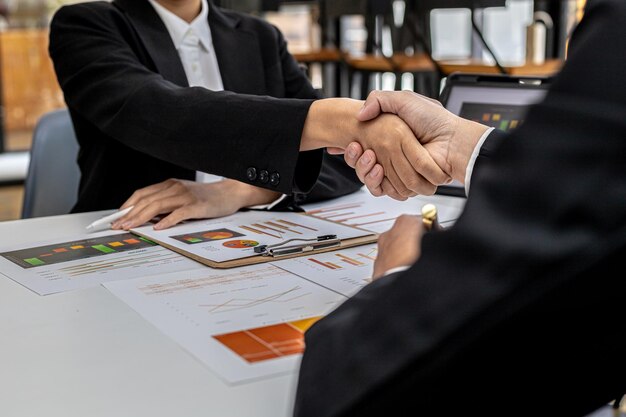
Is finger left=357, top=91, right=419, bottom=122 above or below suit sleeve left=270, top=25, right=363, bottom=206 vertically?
above

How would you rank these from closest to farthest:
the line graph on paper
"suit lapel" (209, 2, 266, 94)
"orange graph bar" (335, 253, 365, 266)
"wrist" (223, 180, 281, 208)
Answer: the line graph on paper < "orange graph bar" (335, 253, 365, 266) < "wrist" (223, 180, 281, 208) < "suit lapel" (209, 2, 266, 94)

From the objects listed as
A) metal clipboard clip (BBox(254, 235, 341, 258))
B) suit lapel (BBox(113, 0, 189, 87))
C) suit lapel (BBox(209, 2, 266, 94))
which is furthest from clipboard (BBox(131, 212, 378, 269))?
suit lapel (BBox(209, 2, 266, 94))

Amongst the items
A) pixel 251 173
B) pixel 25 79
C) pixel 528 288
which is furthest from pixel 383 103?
pixel 25 79

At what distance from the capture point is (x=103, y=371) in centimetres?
76

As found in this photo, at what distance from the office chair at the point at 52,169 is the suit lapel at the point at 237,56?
0.42 m

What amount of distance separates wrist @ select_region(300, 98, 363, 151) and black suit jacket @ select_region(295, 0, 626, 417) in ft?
2.34

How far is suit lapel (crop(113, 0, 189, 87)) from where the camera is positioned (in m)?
1.71

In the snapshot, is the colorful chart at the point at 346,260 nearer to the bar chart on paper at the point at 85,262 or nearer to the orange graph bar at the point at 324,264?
the orange graph bar at the point at 324,264

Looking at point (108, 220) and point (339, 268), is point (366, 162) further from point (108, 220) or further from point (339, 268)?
point (108, 220)

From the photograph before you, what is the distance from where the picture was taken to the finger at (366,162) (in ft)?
4.09

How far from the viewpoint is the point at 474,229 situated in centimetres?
47

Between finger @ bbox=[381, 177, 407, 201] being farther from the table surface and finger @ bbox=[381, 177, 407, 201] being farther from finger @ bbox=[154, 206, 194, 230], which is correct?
the table surface

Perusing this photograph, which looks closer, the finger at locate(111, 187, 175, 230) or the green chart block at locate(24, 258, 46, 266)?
the green chart block at locate(24, 258, 46, 266)

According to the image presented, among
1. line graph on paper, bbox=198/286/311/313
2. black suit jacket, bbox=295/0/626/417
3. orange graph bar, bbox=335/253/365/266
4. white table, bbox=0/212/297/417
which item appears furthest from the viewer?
orange graph bar, bbox=335/253/365/266
